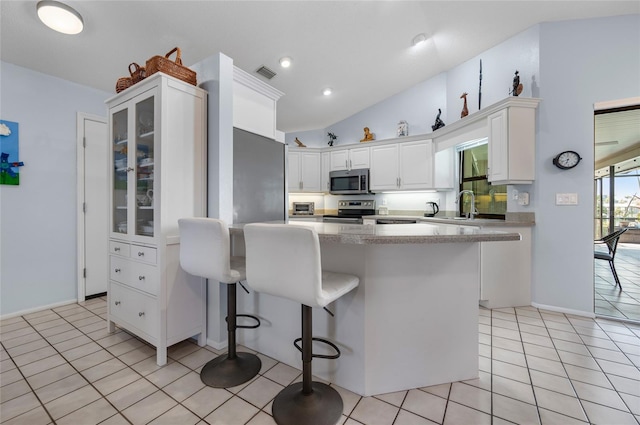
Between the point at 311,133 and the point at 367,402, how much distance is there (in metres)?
5.21

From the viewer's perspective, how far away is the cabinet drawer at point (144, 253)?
1.89 meters

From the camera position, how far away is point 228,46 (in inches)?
110

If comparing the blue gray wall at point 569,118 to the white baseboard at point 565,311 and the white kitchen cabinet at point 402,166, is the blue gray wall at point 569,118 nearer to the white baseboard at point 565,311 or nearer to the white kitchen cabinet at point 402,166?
the white baseboard at point 565,311

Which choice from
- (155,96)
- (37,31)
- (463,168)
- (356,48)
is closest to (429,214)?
(463,168)

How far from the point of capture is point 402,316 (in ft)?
5.09

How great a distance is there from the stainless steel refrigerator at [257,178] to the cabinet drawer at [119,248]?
0.85 metres

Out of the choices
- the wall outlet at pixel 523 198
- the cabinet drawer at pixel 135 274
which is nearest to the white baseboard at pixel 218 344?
the cabinet drawer at pixel 135 274

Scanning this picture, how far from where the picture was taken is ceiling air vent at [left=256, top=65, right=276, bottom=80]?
3282 mm

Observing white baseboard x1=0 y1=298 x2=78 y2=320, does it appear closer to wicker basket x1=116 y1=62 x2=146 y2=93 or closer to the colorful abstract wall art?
the colorful abstract wall art

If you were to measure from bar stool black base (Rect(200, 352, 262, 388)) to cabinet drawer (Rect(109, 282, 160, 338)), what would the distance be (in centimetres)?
47

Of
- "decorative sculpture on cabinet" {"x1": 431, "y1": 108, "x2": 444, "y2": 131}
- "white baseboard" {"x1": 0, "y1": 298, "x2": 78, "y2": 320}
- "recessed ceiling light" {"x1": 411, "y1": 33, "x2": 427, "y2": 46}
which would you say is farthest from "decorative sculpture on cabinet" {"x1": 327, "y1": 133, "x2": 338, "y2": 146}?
"white baseboard" {"x1": 0, "y1": 298, "x2": 78, "y2": 320}

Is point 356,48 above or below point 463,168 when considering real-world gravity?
above

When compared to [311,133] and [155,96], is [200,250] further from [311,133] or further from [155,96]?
[311,133]

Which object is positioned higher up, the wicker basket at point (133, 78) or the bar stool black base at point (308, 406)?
the wicker basket at point (133, 78)
